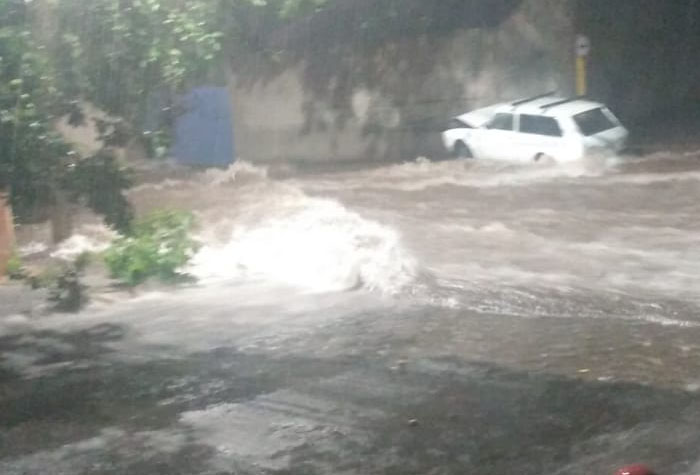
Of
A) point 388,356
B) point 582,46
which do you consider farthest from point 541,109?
point 388,356

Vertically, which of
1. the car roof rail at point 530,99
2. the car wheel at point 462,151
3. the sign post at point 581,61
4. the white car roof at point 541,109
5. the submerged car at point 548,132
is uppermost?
the sign post at point 581,61

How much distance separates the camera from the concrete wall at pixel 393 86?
74.8 ft

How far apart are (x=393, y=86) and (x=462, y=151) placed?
334 centimetres

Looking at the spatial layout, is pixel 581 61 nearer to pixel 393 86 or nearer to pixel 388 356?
pixel 393 86

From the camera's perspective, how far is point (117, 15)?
7.30 metres

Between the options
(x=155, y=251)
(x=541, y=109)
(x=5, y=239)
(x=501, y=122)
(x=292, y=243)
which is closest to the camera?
(x=155, y=251)

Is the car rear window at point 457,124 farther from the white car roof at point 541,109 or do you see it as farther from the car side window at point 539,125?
the car side window at point 539,125

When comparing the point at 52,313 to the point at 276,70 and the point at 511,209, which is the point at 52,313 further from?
the point at 276,70

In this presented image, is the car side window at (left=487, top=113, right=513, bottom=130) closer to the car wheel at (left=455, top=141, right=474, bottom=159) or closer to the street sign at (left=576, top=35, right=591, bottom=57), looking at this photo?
the car wheel at (left=455, top=141, right=474, bottom=159)

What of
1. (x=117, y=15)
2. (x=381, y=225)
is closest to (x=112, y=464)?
(x=117, y=15)

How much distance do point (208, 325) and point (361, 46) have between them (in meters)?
15.8

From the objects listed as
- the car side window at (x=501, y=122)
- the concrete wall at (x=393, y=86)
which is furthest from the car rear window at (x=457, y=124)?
the concrete wall at (x=393, y=86)

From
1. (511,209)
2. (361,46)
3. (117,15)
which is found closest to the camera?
(117,15)

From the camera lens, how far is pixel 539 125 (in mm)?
19500
